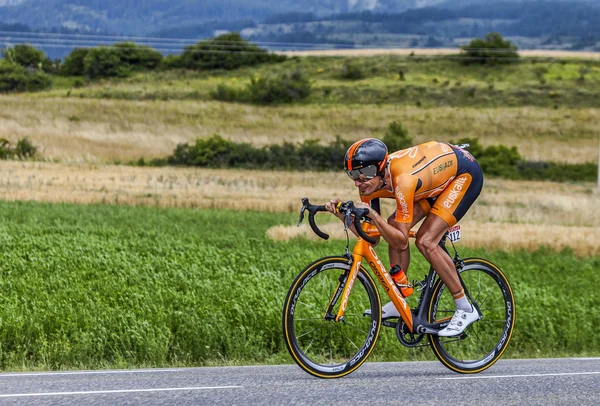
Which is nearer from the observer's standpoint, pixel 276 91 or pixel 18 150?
pixel 18 150

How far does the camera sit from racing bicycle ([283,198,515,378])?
314 inches

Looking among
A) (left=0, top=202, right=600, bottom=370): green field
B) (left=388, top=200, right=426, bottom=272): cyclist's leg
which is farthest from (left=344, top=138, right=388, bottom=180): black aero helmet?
(left=0, top=202, right=600, bottom=370): green field

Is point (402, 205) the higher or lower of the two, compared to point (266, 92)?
higher

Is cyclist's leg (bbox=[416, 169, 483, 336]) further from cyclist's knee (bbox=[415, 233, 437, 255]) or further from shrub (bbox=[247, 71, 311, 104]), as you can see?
shrub (bbox=[247, 71, 311, 104])

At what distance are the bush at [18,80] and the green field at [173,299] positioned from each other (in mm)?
67785

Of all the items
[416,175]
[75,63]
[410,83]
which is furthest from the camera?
[75,63]

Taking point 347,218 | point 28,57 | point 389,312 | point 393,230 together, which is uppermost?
point 347,218

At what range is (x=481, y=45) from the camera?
11406 cm

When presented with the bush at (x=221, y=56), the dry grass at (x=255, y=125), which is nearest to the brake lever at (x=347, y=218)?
the dry grass at (x=255, y=125)

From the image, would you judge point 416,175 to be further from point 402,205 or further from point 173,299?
point 173,299

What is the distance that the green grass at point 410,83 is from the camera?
89625 mm

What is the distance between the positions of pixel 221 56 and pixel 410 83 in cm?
2554

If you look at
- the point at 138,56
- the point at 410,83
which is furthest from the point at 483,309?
the point at 138,56

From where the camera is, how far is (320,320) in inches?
329
